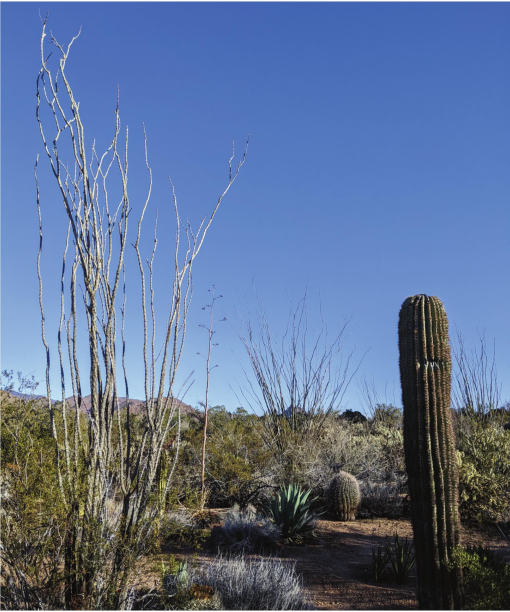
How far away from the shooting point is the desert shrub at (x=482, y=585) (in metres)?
3.58

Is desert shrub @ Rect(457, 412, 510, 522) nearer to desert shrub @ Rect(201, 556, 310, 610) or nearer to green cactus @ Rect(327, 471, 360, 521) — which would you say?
green cactus @ Rect(327, 471, 360, 521)

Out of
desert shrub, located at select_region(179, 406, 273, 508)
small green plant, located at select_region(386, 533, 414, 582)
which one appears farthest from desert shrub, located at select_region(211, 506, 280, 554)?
small green plant, located at select_region(386, 533, 414, 582)

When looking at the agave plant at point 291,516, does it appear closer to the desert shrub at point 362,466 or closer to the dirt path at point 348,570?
the dirt path at point 348,570

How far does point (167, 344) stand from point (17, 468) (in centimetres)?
124

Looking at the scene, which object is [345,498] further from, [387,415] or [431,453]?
[387,415]

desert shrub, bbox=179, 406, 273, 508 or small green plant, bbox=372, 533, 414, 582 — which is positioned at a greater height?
desert shrub, bbox=179, 406, 273, 508

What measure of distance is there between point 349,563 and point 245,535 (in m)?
1.35

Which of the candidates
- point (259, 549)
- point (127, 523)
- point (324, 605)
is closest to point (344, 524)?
point (259, 549)

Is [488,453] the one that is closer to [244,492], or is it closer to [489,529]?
[489,529]

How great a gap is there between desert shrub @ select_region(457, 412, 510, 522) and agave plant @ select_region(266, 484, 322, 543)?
2176 millimetres

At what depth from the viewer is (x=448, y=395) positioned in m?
4.52

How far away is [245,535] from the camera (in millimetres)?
6586

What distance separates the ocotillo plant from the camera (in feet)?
13.7

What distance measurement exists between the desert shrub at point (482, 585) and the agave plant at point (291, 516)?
10.1ft
